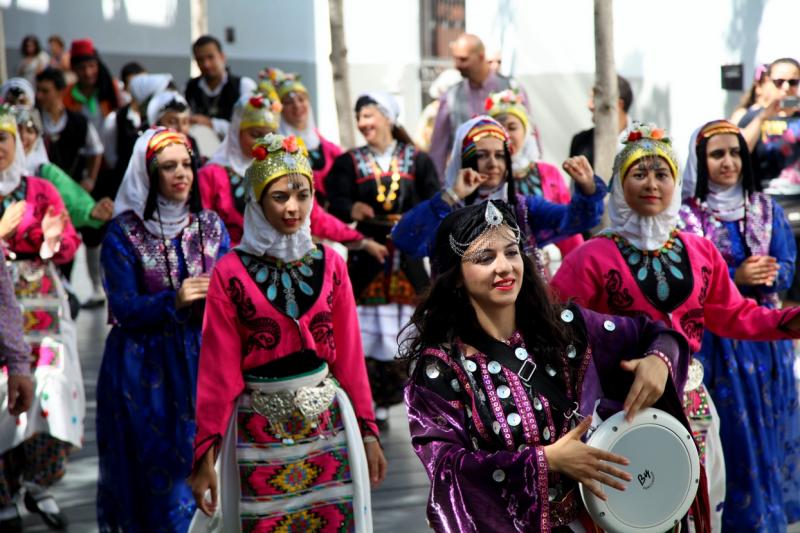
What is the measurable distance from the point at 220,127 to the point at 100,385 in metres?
4.77

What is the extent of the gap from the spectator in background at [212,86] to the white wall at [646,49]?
3.98 metres

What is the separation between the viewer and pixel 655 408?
3545mm

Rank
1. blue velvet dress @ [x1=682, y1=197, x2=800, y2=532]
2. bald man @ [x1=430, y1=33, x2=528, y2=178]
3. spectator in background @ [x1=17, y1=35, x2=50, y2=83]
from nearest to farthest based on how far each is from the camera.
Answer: blue velvet dress @ [x1=682, y1=197, x2=800, y2=532]
bald man @ [x1=430, y1=33, x2=528, y2=178]
spectator in background @ [x1=17, y1=35, x2=50, y2=83]

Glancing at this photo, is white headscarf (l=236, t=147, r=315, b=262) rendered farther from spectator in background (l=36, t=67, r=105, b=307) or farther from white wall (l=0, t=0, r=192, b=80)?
white wall (l=0, t=0, r=192, b=80)

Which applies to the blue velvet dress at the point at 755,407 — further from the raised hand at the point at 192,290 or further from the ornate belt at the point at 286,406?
the raised hand at the point at 192,290

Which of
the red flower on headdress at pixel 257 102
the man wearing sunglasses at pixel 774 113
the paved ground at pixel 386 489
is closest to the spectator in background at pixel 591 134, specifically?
the man wearing sunglasses at pixel 774 113

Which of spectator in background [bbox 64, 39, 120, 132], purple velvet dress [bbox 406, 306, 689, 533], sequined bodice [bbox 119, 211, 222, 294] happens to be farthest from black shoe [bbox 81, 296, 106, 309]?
purple velvet dress [bbox 406, 306, 689, 533]

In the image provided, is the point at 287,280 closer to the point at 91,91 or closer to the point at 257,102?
the point at 257,102

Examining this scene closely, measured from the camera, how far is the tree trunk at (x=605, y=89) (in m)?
8.12

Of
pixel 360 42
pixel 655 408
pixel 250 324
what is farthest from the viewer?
pixel 360 42

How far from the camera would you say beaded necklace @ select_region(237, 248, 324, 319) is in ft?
15.6

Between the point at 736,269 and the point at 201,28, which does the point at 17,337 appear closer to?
the point at 736,269

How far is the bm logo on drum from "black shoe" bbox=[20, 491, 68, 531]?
373 cm

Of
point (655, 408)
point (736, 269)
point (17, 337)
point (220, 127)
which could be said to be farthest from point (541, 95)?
point (655, 408)
